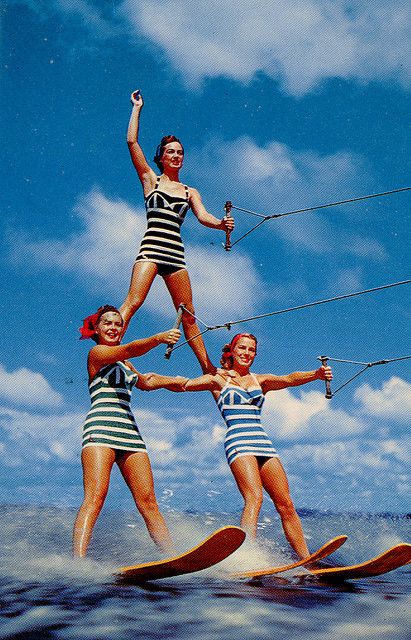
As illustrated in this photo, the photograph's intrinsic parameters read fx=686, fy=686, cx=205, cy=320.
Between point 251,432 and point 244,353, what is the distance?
95cm

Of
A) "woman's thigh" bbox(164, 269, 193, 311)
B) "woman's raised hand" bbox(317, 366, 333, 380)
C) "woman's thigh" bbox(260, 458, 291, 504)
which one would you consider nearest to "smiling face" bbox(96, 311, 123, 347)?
"woman's thigh" bbox(164, 269, 193, 311)

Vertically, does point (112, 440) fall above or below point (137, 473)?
above

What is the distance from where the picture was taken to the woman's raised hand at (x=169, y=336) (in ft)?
22.3

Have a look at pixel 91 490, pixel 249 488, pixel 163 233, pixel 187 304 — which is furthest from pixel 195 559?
pixel 163 233

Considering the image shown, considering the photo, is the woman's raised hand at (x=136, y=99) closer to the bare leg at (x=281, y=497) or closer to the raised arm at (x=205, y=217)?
the raised arm at (x=205, y=217)

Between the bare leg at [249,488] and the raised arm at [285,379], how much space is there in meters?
1.02

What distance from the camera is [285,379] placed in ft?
26.0

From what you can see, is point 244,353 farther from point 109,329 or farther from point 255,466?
point 109,329

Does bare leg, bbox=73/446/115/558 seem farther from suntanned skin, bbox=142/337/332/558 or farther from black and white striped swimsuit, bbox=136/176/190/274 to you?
black and white striped swimsuit, bbox=136/176/190/274

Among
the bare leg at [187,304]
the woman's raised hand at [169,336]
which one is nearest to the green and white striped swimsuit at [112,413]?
the woman's raised hand at [169,336]

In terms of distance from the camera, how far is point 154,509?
6887mm

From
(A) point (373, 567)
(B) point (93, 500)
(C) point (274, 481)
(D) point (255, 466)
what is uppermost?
(D) point (255, 466)

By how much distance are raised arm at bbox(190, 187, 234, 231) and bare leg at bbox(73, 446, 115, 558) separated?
9.96 ft

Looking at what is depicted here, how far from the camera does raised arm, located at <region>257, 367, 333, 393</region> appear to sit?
25.4ft
